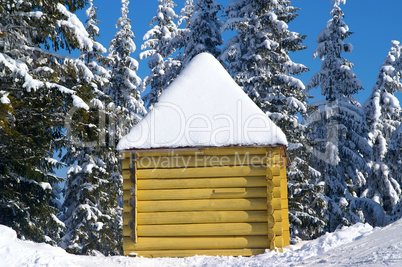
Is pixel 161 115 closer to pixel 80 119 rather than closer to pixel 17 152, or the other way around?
pixel 80 119

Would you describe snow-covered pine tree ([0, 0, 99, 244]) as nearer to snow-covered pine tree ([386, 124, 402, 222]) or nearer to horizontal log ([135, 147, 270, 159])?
horizontal log ([135, 147, 270, 159])

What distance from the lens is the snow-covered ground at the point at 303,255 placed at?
6191mm

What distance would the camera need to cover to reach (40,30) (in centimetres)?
1180

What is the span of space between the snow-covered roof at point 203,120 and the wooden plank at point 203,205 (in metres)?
1.36

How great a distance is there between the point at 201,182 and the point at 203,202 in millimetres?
484

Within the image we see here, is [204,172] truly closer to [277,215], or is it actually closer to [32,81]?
[277,215]

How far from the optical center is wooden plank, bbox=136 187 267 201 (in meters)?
9.82

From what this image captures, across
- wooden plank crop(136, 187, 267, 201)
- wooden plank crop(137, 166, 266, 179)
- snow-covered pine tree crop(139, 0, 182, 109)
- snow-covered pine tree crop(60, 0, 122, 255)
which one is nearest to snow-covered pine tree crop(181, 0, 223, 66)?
snow-covered pine tree crop(139, 0, 182, 109)

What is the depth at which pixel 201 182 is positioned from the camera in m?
9.95

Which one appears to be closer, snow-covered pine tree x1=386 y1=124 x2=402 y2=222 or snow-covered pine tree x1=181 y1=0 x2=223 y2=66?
snow-covered pine tree x1=386 y1=124 x2=402 y2=222

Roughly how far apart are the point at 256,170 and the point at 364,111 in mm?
16670

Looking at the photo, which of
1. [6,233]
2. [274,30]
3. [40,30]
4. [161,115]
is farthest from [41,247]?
[274,30]

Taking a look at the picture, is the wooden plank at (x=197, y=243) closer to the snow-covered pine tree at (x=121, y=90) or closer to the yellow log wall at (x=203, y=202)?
the yellow log wall at (x=203, y=202)

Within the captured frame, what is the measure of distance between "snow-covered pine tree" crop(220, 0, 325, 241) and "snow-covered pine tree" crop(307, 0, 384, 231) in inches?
64.7
